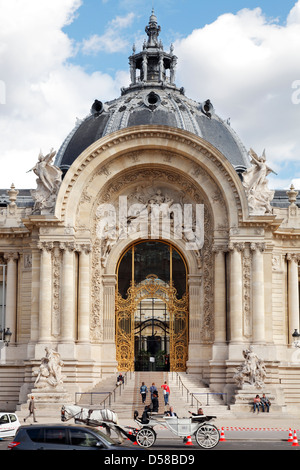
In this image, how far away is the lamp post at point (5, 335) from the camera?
37.1 meters

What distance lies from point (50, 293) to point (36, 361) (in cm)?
329

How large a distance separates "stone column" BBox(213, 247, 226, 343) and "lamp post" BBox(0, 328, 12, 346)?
9837 mm

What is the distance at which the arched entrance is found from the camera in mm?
41594

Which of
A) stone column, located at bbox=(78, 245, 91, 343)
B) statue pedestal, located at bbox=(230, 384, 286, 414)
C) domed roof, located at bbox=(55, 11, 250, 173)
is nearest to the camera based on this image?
statue pedestal, located at bbox=(230, 384, 286, 414)

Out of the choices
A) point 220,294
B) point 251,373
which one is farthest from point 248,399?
point 220,294

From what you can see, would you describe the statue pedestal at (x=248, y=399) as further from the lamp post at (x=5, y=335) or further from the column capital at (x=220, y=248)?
the lamp post at (x=5, y=335)

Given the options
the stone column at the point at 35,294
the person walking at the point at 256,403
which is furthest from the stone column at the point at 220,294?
the stone column at the point at 35,294

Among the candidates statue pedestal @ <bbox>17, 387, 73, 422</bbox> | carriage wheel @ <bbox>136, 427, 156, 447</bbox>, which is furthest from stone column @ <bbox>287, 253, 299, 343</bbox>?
carriage wheel @ <bbox>136, 427, 156, 447</bbox>

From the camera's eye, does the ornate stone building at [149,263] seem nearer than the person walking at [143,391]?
No

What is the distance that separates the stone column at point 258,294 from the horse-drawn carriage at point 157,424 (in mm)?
14343

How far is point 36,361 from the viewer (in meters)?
38.2

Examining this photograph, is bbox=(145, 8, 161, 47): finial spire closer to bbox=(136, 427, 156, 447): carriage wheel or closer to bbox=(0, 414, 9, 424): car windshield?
bbox=(0, 414, 9, 424): car windshield

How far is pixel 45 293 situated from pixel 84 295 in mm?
1934
